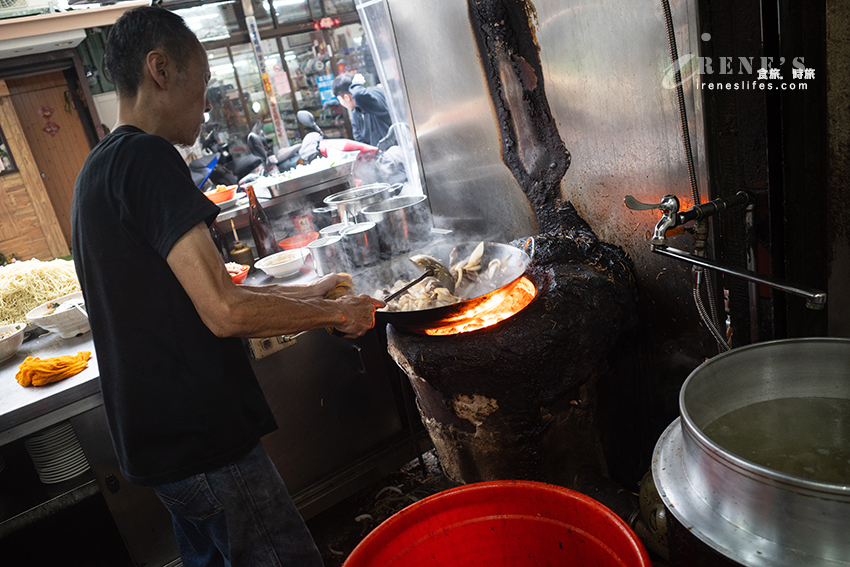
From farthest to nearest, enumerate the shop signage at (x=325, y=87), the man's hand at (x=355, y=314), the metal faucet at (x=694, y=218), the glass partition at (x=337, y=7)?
the shop signage at (x=325, y=87) → the glass partition at (x=337, y=7) → the man's hand at (x=355, y=314) → the metal faucet at (x=694, y=218)

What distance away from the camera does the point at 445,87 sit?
3.69 m

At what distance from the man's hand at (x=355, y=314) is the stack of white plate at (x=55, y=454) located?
1.90 m

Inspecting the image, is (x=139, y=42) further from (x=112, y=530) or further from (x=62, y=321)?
(x=112, y=530)

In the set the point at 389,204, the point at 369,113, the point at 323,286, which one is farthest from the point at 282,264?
the point at 369,113

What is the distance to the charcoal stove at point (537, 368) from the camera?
2488 mm

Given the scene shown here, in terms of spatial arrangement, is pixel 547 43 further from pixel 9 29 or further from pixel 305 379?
pixel 9 29

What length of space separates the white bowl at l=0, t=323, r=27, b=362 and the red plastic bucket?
8.52 ft

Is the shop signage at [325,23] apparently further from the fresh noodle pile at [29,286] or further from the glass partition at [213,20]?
the fresh noodle pile at [29,286]

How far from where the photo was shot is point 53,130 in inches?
341

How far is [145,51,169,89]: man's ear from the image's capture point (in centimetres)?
199

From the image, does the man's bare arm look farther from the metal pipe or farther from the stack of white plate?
the stack of white plate

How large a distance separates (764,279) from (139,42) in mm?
2249

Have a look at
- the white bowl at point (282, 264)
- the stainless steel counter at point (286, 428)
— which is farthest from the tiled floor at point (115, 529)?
the white bowl at point (282, 264)

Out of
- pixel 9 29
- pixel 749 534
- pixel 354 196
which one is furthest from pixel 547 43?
pixel 9 29
